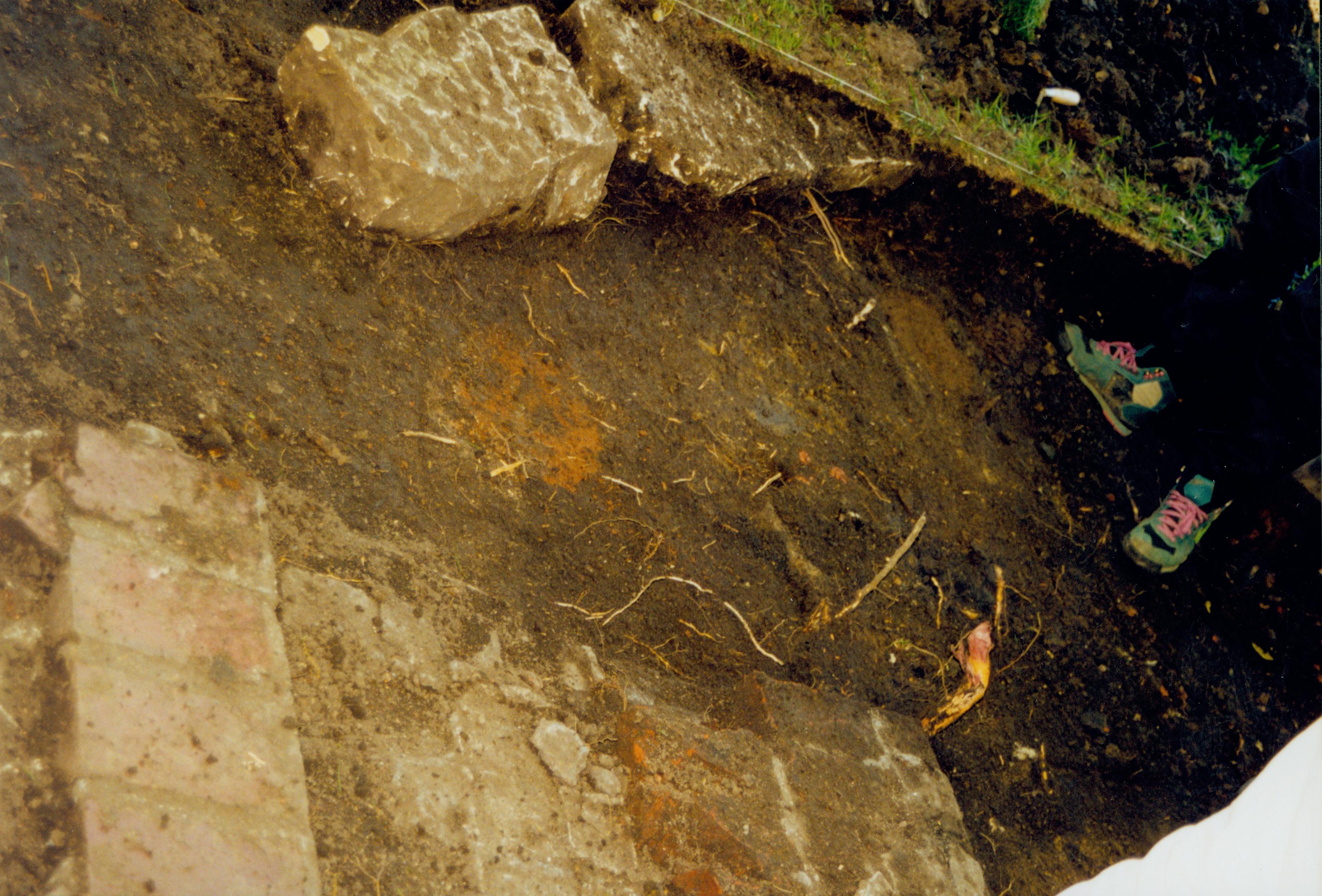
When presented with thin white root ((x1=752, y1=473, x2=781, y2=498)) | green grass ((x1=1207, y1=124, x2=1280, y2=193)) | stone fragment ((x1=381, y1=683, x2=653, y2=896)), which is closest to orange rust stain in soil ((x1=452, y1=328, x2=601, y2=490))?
thin white root ((x1=752, y1=473, x2=781, y2=498))

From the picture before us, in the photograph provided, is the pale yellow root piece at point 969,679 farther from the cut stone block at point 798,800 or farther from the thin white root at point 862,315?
the thin white root at point 862,315

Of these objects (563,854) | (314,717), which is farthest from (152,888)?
(563,854)

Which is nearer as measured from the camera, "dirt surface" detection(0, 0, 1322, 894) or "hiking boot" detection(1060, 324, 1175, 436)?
"dirt surface" detection(0, 0, 1322, 894)

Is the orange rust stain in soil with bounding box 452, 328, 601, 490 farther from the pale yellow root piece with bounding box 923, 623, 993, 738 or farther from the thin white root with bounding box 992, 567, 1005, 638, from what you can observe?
the thin white root with bounding box 992, 567, 1005, 638

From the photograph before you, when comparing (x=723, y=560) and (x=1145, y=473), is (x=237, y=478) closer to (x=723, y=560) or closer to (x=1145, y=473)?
(x=723, y=560)

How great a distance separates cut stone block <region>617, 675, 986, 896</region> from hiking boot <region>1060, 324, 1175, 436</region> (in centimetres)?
154

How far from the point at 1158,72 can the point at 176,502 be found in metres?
3.73

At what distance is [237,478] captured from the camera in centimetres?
144

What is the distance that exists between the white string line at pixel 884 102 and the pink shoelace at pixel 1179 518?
0.94 meters

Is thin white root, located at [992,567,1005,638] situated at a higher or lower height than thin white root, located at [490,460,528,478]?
lower

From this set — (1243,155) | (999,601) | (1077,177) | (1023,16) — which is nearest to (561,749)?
(999,601)

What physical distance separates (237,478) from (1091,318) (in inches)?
114

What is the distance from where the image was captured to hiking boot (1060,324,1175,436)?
2.88 metres

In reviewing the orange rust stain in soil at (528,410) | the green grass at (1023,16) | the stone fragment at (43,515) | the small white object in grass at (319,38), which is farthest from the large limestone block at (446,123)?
the green grass at (1023,16)
